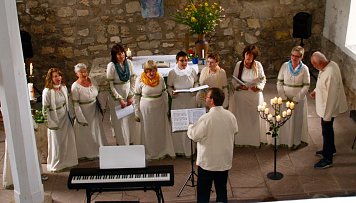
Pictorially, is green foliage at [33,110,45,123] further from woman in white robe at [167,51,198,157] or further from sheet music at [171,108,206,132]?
sheet music at [171,108,206,132]

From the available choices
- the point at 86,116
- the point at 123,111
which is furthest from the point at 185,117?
the point at 86,116

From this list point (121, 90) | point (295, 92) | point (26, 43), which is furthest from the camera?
point (26, 43)

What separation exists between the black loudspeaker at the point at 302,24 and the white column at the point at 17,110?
5404 millimetres

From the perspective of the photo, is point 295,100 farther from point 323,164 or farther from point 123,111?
point 123,111

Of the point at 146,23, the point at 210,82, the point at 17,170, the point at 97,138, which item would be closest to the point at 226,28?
the point at 146,23

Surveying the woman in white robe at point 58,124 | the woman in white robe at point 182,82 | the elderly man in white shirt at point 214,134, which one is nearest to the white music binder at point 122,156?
the elderly man in white shirt at point 214,134

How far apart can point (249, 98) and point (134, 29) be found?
316 centimetres

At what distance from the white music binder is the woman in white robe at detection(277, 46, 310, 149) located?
254cm

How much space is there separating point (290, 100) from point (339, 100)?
0.68 m

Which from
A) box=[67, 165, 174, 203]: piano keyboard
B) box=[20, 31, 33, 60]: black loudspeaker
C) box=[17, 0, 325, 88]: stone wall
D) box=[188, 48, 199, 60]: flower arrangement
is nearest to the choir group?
box=[188, 48, 199, 60]: flower arrangement

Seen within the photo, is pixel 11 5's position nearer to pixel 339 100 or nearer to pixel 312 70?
pixel 339 100

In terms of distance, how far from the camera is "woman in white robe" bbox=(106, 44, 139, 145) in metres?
6.80

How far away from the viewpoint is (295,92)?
265 inches

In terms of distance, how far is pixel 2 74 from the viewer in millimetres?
4941
